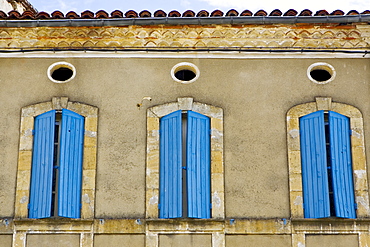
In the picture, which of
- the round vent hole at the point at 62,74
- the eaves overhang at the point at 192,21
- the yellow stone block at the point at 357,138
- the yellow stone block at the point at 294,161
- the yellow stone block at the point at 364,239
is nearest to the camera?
the yellow stone block at the point at 364,239

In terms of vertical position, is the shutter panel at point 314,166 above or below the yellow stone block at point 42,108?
below

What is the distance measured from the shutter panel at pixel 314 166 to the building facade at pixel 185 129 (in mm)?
18

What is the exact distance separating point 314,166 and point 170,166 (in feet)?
7.78

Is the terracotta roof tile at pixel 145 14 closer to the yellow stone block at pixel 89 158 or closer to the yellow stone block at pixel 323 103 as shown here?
the yellow stone block at pixel 89 158

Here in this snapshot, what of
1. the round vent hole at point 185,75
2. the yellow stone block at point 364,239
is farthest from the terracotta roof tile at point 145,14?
the yellow stone block at point 364,239

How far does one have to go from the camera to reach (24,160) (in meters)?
11.8

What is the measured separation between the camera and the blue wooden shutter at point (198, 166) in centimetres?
1147

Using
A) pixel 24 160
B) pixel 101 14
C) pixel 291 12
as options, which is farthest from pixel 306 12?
pixel 24 160

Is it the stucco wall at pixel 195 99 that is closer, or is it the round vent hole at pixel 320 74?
the stucco wall at pixel 195 99

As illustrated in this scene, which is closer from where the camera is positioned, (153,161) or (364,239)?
(364,239)

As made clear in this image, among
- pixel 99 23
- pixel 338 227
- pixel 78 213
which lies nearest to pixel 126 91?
pixel 99 23

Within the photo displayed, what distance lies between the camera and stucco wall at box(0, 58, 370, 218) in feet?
38.2

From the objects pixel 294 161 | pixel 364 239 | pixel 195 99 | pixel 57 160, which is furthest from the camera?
pixel 195 99

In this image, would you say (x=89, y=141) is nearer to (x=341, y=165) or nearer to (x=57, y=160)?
(x=57, y=160)
